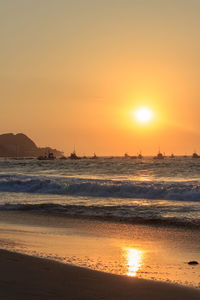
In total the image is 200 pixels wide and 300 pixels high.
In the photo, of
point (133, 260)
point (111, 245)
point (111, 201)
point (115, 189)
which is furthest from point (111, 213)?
point (115, 189)

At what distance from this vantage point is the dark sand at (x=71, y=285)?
22.7 ft

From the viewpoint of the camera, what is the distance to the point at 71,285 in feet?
24.9

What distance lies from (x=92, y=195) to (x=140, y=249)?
19.7m

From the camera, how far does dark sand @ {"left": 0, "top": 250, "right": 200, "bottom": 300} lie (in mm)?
6930

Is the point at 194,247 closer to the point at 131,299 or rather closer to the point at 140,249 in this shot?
the point at 140,249

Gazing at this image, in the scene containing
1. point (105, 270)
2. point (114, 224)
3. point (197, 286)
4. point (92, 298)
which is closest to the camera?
point (92, 298)

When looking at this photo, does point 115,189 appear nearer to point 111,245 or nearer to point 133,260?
point 111,245

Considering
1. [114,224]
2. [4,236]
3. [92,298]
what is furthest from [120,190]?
[92,298]

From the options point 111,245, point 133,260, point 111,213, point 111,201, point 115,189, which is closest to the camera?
point 133,260

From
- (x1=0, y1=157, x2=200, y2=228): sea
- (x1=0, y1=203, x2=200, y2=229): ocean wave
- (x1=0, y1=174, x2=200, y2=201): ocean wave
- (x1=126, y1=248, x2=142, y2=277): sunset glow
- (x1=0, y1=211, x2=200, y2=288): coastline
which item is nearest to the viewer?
(x1=126, y1=248, x2=142, y2=277): sunset glow

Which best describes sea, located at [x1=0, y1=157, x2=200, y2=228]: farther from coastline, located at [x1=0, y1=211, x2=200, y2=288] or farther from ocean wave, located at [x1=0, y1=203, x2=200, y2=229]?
coastline, located at [x1=0, y1=211, x2=200, y2=288]

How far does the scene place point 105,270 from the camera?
8773mm

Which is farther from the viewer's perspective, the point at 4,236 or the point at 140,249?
the point at 4,236

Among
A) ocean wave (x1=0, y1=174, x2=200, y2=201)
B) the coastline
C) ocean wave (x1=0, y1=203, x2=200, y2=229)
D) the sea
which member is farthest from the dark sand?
ocean wave (x1=0, y1=174, x2=200, y2=201)
